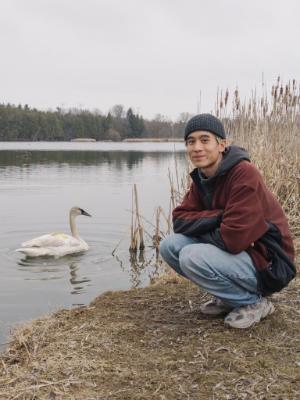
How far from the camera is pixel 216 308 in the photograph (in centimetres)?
426

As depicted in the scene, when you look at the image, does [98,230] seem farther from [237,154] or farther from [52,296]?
[237,154]

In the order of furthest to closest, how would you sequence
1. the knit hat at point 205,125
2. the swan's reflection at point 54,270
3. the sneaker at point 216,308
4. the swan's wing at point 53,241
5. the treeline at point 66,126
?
the treeline at point 66,126
the swan's wing at point 53,241
the swan's reflection at point 54,270
the sneaker at point 216,308
the knit hat at point 205,125

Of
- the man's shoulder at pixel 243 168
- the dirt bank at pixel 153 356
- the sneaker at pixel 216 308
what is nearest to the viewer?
the dirt bank at pixel 153 356

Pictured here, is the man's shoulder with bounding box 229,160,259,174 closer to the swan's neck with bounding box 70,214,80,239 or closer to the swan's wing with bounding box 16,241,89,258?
the swan's wing with bounding box 16,241,89,258

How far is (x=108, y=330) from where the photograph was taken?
410cm

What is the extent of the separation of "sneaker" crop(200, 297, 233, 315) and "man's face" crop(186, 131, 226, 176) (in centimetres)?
117

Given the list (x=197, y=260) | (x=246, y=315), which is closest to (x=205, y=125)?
(x=197, y=260)

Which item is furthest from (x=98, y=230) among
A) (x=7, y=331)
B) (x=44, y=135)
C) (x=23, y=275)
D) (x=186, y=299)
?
(x=44, y=135)

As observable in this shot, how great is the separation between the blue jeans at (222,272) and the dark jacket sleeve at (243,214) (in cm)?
13

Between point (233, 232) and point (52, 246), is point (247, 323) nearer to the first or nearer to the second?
point (233, 232)

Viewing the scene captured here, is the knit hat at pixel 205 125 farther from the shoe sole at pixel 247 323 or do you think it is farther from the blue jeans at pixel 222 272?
the shoe sole at pixel 247 323

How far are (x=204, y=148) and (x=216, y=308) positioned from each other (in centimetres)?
135

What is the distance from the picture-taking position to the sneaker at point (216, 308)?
4242 mm

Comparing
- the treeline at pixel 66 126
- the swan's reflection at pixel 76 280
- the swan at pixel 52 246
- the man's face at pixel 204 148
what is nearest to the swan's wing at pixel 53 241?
the swan at pixel 52 246
